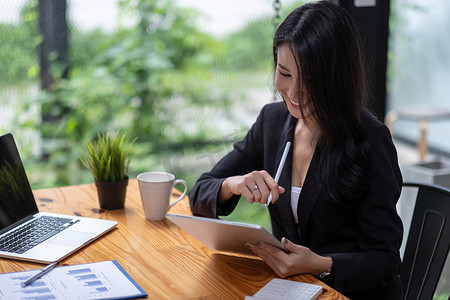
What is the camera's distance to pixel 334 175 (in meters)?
1.44

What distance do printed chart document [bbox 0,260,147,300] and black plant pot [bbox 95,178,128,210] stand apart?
0.38 meters

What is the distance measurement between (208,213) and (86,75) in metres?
1.74

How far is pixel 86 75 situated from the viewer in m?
3.07

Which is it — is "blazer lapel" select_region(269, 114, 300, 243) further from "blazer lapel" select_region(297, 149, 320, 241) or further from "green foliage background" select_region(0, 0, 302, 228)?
"green foliage background" select_region(0, 0, 302, 228)

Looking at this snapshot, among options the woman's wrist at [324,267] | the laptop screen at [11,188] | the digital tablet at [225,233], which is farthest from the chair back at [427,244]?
the laptop screen at [11,188]

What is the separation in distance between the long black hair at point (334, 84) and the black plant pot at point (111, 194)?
57 centimetres

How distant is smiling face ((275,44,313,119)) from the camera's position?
1.42m

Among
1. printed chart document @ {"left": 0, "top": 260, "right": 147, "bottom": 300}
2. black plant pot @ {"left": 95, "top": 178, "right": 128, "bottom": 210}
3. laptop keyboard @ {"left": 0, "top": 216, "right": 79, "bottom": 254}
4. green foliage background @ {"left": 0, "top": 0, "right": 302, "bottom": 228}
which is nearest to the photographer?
printed chart document @ {"left": 0, "top": 260, "right": 147, "bottom": 300}

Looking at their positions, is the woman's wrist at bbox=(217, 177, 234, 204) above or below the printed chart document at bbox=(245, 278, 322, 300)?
above

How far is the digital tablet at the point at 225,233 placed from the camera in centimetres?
119

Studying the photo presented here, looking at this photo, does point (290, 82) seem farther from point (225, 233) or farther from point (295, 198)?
point (225, 233)

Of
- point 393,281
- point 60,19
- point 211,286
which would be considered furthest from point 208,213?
point 60,19

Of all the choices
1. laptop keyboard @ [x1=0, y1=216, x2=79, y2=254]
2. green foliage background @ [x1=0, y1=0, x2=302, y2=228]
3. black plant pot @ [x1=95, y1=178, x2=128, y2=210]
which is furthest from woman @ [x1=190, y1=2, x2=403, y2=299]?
green foliage background @ [x1=0, y1=0, x2=302, y2=228]

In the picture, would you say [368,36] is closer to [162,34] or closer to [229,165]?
[229,165]
